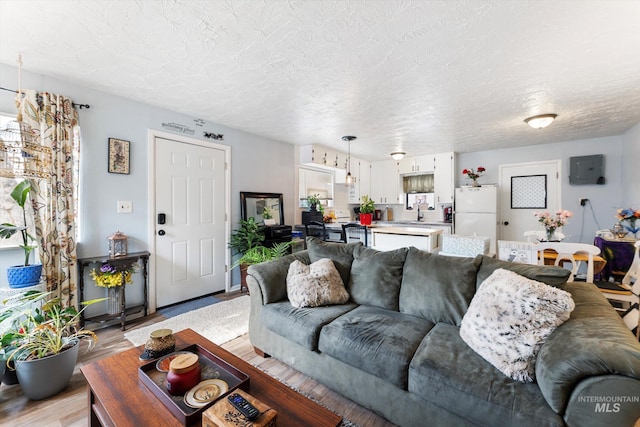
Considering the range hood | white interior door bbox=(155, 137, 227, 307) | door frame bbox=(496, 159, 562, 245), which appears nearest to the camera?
white interior door bbox=(155, 137, 227, 307)

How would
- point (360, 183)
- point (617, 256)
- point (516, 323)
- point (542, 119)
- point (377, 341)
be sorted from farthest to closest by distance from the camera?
point (360, 183) < point (542, 119) < point (617, 256) < point (377, 341) < point (516, 323)

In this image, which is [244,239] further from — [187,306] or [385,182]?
[385,182]

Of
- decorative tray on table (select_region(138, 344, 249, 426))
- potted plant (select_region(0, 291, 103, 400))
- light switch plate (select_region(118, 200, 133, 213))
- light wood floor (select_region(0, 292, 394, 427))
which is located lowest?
light wood floor (select_region(0, 292, 394, 427))

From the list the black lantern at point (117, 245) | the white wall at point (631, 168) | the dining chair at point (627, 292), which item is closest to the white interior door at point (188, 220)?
the black lantern at point (117, 245)

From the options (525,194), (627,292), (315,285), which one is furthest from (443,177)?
(315,285)

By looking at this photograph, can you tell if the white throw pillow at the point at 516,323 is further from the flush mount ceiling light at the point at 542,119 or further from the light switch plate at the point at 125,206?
the light switch plate at the point at 125,206

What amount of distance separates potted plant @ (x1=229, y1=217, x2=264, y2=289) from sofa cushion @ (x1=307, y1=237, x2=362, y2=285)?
155 centimetres

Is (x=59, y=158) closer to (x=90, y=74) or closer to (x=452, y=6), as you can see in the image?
(x=90, y=74)

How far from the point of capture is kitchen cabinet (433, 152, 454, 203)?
5668mm

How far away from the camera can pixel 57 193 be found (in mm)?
2463

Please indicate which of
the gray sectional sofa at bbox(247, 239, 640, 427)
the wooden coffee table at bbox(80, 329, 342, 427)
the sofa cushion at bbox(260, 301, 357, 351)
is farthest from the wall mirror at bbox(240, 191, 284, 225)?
the wooden coffee table at bbox(80, 329, 342, 427)

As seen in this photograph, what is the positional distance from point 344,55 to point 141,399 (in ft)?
7.90

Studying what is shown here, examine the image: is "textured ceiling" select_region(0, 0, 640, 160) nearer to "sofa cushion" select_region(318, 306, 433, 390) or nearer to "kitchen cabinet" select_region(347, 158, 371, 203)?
"sofa cushion" select_region(318, 306, 433, 390)

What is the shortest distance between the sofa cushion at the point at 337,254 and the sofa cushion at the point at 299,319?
0.33m
